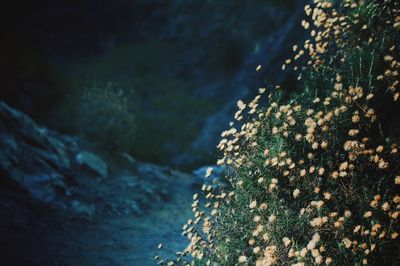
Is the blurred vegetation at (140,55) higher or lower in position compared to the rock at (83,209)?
higher

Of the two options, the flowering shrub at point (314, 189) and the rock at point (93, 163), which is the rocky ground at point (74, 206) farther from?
the flowering shrub at point (314, 189)

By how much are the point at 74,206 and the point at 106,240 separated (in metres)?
1.50

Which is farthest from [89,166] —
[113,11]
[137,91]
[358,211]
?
[113,11]

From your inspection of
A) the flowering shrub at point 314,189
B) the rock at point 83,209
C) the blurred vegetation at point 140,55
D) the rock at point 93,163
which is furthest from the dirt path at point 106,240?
the blurred vegetation at point 140,55

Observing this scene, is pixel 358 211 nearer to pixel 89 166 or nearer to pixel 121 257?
pixel 121 257

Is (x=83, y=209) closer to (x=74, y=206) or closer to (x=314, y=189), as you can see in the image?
(x=74, y=206)

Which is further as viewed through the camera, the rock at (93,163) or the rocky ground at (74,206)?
the rock at (93,163)

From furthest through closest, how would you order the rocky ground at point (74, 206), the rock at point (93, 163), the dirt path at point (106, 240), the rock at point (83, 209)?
the rock at point (93, 163) → the rock at point (83, 209) → the rocky ground at point (74, 206) → the dirt path at point (106, 240)

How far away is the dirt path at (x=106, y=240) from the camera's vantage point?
6.06 meters

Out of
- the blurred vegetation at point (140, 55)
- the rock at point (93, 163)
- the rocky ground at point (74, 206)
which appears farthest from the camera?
the blurred vegetation at point (140, 55)

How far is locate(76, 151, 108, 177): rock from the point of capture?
1057 centimetres

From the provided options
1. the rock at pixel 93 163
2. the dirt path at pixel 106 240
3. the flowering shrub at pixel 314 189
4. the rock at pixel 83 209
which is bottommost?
the flowering shrub at pixel 314 189

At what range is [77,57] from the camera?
31234 millimetres

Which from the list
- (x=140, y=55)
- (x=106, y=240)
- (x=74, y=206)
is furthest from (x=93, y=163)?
(x=140, y=55)
